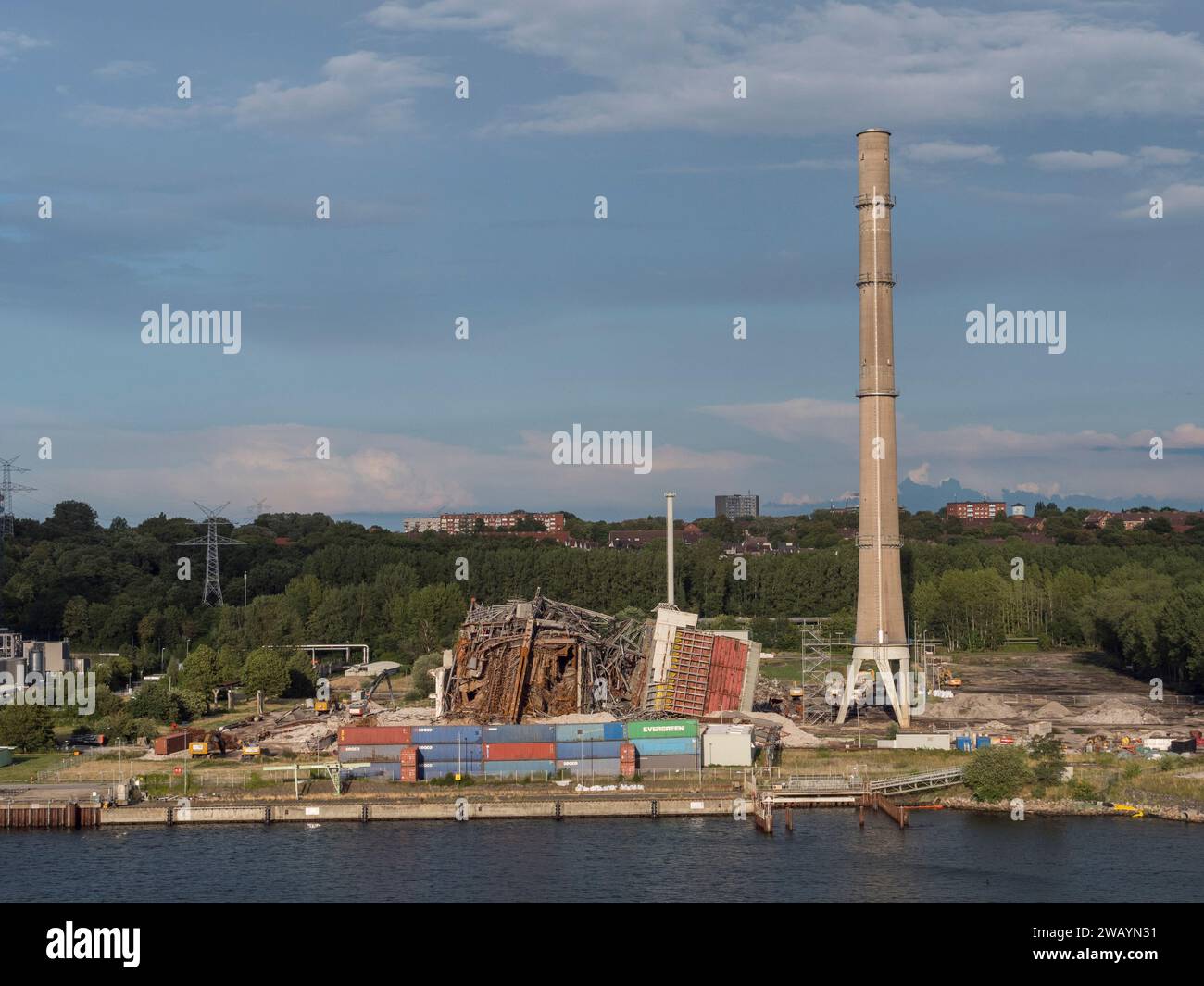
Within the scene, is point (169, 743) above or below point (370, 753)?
below

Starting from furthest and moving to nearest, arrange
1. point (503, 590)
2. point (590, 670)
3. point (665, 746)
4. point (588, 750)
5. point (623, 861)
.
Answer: point (503, 590)
point (590, 670)
point (665, 746)
point (588, 750)
point (623, 861)

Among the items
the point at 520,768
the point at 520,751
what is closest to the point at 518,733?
the point at 520,751

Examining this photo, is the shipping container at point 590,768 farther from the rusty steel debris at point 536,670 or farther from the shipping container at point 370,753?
the rusty steel debris at point 536,670

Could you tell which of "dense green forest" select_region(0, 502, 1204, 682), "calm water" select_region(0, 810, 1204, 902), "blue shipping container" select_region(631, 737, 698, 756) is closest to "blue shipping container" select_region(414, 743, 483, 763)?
"calm water" select_region(0, 810, 1204, 902)

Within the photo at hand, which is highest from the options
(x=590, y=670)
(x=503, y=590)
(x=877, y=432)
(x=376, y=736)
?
(x=877, y=432)

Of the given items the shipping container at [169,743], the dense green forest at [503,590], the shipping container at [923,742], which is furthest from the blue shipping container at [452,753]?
the dense green forest at [503,590]

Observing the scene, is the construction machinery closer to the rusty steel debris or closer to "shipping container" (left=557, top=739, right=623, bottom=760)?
the rusty steel debris

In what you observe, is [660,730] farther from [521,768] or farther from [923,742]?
[923,742]
